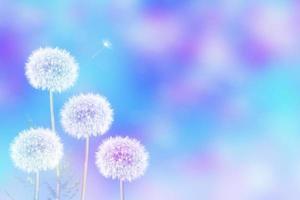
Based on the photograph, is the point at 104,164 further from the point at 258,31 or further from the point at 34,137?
the point at 258,31

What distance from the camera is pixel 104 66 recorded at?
93cm

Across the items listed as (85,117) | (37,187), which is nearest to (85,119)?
(85,117)

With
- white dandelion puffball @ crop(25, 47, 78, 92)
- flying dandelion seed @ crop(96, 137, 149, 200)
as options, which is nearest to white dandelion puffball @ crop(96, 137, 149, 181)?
flying dandelion seed @ crop(96, 137, 149, 200)

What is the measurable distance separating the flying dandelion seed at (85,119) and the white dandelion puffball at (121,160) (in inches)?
1.2

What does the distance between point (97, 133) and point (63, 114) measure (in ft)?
0.20

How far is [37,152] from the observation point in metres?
0.80

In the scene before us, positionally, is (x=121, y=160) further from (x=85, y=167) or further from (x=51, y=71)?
(x=51, y=71)

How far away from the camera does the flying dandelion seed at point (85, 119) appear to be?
81 centimetres

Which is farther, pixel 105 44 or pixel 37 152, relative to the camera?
pixel 105 44

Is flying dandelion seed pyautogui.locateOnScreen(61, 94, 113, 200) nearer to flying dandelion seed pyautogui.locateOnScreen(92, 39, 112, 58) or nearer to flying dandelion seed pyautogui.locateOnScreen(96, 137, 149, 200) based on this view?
flying dandelion seed pyautogui.locateOnScreen(96, 137, 149, 200)

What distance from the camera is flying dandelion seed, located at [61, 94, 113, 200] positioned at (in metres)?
0.81

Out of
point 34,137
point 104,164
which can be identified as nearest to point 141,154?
point 104,164

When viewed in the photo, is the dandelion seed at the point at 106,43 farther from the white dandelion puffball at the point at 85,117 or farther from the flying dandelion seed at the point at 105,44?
the white dandelion puffball at the point at 85,117

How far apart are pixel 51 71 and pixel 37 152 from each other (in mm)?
127
